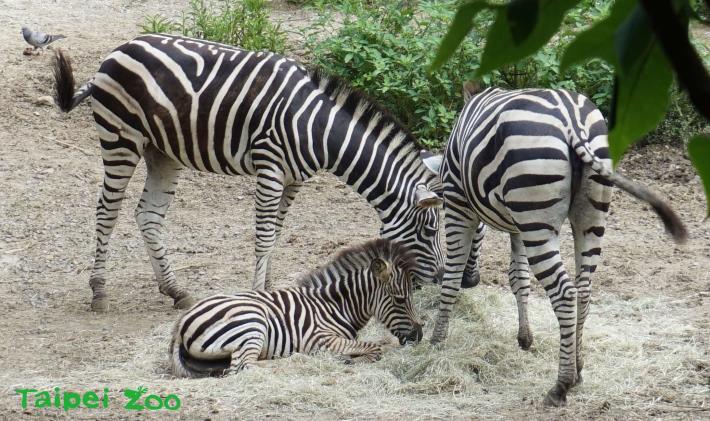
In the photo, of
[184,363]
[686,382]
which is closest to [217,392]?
[184,363]

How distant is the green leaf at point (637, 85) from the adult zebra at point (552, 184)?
3861 mm

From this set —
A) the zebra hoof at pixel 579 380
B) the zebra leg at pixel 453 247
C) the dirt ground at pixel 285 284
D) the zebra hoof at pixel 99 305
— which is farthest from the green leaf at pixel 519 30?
the zebra hoof at pixel 99 305

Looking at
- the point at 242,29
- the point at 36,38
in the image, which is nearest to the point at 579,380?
the point at 242,29

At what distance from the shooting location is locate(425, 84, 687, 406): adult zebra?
15.3ft

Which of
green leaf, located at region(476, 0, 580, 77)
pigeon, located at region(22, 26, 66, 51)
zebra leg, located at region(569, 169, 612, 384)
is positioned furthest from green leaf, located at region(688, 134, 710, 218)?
pigeon, located at region(22, 26, 66, 51)

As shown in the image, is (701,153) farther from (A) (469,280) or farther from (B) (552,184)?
(A) (469,280)

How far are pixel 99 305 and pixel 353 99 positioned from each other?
2.63 meters

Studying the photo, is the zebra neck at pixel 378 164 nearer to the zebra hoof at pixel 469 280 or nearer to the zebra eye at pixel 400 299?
the zebra hoof at pixel 469 280

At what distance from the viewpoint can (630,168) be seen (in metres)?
9.71

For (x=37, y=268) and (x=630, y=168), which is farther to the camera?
(x=630, y=168)

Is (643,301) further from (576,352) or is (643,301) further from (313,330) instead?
(313,330)

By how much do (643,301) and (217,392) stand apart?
11.7ft

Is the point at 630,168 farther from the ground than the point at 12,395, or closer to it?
farther from the ground

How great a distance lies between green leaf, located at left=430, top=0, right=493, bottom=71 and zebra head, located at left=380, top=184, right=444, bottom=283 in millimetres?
6210
